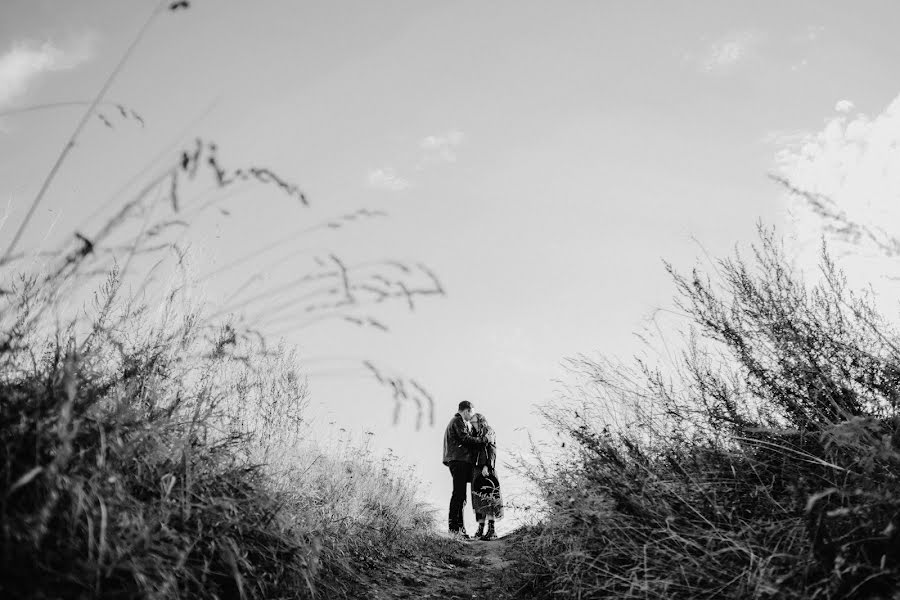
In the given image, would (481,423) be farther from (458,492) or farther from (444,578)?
(444,578)

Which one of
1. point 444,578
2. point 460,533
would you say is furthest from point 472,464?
point 444,578

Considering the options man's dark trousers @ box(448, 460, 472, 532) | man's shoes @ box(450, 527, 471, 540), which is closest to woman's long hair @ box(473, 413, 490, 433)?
man's dark trousers @ box(448, 460, 472, 532)

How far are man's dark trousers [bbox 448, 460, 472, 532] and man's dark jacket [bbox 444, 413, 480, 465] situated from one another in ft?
0.28

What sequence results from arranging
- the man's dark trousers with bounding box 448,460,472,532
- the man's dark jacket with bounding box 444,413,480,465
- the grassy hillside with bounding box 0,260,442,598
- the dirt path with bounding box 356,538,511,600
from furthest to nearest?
the man's dark jacket with bounding box 444,413,480,465 → the man's dark trousers with bounding box 448,460,472,532 → the dirt path with bounding box 356,538,511,600 → the grassy hillside with bounding box 0,260,442,598

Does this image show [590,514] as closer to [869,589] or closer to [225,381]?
[869,589]

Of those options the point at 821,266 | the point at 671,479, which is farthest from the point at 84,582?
the point at 821,266

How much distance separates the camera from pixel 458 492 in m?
7.07

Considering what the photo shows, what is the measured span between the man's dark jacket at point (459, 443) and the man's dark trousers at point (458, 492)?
0.09 meters

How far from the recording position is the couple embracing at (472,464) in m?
7.05

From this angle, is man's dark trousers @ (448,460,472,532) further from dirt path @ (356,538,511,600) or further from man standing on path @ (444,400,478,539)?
dirt path @ (356,538,511,600)

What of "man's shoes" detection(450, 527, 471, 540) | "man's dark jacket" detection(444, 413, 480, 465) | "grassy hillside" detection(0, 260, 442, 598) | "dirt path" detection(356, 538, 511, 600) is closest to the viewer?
"grassy hillside" detection(0, 260, 442, 598)

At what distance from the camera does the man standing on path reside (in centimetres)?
704

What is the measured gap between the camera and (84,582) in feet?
4.04

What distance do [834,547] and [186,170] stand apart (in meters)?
2.60
